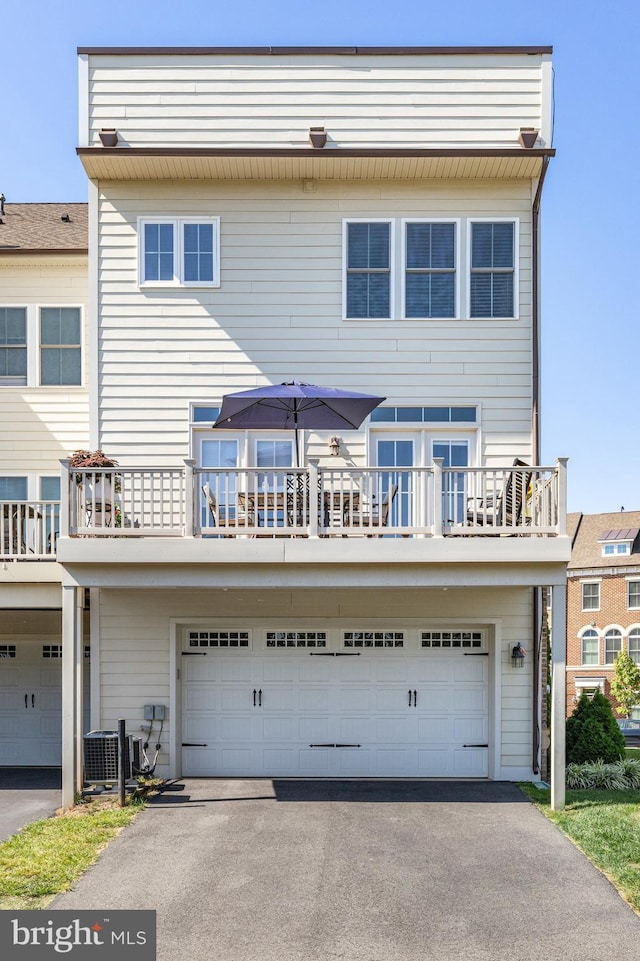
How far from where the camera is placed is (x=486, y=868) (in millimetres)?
7496

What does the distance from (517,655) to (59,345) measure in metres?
8.54

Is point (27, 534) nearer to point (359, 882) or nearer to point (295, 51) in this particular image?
point (359, 882)

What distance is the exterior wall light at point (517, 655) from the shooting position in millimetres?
11047

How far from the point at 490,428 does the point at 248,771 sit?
5986 mm

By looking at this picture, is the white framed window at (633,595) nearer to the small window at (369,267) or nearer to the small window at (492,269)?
the small window at (492,269)

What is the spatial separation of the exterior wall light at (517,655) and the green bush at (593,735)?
153 cm

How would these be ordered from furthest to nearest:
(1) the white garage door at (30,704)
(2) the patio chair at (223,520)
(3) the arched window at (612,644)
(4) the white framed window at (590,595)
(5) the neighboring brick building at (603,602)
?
(4) the white framed window at (590,595), (3) the arched window at (612,644), (5) the neighboring brick building at (603,602), (1) the white garage door at (30,704), (2) the patio chair at (223,520)

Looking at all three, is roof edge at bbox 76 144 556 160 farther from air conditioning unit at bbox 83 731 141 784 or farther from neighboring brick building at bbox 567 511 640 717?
neighboring brick building at bbox 567 511 640 717

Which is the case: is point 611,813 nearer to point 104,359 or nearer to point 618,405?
point 104,359

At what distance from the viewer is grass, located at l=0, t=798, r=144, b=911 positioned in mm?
6602

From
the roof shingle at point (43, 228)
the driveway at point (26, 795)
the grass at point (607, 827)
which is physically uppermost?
the roof shingle at point (43, 228)

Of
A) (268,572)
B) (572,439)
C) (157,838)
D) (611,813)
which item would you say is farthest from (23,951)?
(572,439)

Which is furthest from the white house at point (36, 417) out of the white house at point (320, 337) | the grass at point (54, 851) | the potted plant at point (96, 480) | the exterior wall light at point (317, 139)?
the exterior wall light at point (317, 139)

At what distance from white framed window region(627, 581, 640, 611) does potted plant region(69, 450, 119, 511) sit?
3265 cm
